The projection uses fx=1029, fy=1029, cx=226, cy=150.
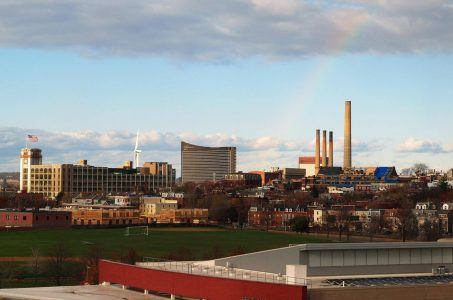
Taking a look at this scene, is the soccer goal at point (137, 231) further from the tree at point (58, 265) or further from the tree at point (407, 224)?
the tree at point (58, 265)

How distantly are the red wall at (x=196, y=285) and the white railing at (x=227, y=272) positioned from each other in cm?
105

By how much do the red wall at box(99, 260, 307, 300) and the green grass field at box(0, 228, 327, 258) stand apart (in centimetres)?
4646

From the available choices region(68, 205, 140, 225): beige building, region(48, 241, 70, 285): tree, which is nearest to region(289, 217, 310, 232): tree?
region(68, 205, 140, 225): beige building

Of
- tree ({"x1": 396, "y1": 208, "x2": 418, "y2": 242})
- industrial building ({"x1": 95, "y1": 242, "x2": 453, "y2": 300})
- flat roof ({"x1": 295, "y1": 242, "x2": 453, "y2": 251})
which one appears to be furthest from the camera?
tree ({"x1": 396, "y1": 208, "x2": 418, "y2": 242})

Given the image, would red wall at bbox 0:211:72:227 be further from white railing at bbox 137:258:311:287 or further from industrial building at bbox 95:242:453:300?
industrial building at bbox 95:242:453:300

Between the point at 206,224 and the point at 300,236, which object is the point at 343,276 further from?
the point at 206,224

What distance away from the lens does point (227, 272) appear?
5459 cm

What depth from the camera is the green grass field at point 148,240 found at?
11781 cm

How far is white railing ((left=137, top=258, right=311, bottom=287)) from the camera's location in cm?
5050

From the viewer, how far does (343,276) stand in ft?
172

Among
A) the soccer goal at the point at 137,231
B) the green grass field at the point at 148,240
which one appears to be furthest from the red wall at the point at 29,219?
the soccer goal at the point at 137,231

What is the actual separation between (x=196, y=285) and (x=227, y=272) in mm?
3583

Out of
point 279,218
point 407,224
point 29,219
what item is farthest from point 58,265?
point 279,218

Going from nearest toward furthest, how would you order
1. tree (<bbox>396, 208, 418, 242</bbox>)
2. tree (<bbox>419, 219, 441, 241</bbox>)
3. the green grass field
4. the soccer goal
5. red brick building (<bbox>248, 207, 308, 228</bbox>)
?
the green grass field < tree (<bbox>419, 219, 441, 241</bbox>) < tree (<bbox>396, 208, 418, 242</bbox>) < the soccer goal < red brick building (<bbox>248, 207, 308, 228</bbox>)
